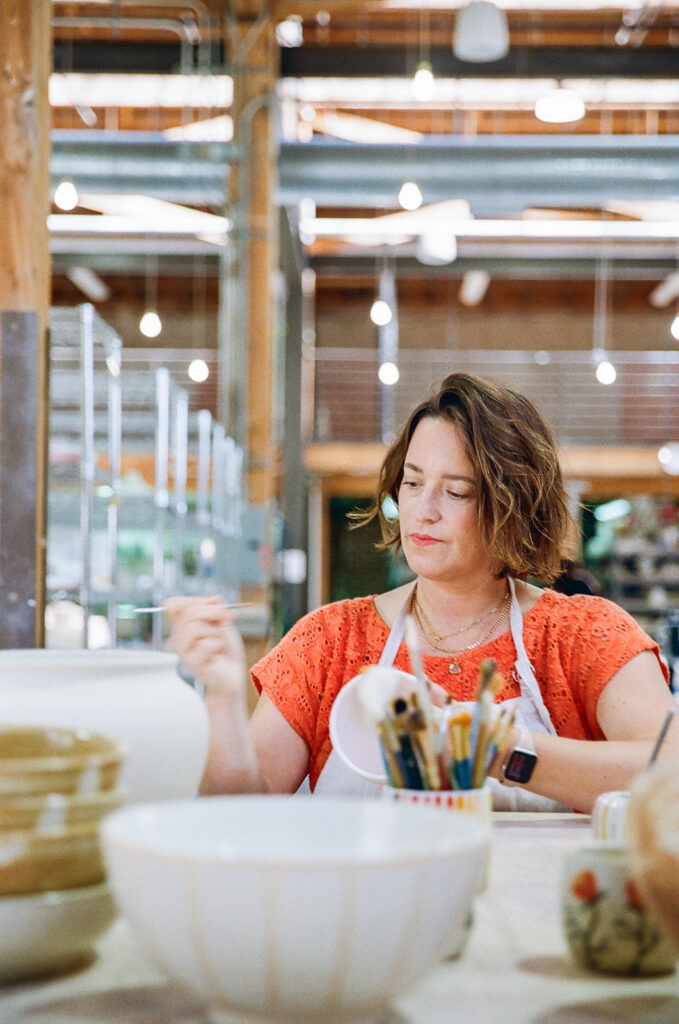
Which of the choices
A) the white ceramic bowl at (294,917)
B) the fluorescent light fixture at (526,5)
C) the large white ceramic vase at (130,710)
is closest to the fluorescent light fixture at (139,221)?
the fluorescent light fixture at (526,5)

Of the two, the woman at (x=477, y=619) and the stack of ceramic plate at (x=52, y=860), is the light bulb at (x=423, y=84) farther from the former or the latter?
the stack of ceramic plate at (x=52, y=860)

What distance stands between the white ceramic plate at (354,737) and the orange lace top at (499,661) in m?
0.71

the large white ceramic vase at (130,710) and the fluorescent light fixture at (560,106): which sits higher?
the fluorescent light fixture at (560,106)

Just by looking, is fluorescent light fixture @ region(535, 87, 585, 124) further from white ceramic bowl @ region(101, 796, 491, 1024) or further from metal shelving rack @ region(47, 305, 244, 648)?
white ceramic bowl @ region(101, 796, 491, 1024)

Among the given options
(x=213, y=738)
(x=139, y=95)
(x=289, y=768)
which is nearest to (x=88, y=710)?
(x=213, y=738)

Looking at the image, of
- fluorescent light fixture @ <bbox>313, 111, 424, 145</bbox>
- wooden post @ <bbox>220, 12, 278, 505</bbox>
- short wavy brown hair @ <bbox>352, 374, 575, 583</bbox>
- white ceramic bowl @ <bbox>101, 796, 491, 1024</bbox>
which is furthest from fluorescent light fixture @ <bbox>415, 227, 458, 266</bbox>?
white ceramic bowl @ <bbox>101, 796, 491, 1024</bbox>

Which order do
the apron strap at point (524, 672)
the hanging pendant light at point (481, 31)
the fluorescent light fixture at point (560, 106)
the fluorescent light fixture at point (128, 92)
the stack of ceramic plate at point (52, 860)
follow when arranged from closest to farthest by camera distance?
the stack of ceramic plate at point (52, 860) → the apron strap at point (524, 672) → the hanging pendant light at point (481, 31) → the fluorescent light fixture at point (560, 106) → the fluorescent light fixture at point (128, 92)

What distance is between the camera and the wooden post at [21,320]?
2.72 meters

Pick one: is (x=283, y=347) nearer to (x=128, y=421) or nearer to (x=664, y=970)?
(x=128, y=421)

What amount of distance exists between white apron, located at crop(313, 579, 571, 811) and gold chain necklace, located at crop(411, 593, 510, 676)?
3 centimetres

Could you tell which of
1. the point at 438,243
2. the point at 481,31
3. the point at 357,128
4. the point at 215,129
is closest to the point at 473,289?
the point at 357,128

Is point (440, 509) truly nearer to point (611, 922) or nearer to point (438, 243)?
point (611, 922)

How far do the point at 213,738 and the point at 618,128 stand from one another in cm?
1162

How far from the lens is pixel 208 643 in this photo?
148 centimetres
